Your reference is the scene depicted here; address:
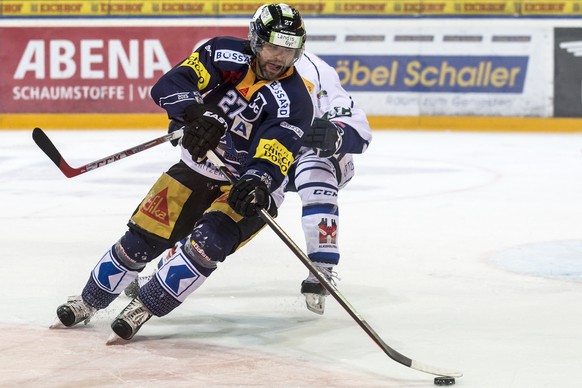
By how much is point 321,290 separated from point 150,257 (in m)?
0.62

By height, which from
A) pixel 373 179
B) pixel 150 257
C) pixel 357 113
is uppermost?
pixel 357 113

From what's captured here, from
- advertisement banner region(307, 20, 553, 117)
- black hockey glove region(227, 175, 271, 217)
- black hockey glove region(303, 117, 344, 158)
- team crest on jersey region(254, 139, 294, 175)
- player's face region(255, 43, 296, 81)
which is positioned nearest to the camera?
black hockey glove region(227, 175, 271, 217)

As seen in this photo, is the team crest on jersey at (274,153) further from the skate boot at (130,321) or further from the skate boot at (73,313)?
the skate boot at (73,313)

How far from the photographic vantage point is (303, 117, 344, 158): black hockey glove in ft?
13.2

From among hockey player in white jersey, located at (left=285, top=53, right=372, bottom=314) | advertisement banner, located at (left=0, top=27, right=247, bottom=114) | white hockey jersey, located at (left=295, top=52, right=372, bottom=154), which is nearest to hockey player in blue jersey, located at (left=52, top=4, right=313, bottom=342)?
hockey player in white jersey, located at (left=285, top=53, right=372, bottom=314)

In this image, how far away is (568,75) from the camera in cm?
1129

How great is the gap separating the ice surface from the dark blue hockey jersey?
559mm

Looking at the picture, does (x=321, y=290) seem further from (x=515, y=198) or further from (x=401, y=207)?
(x=515, y=198)

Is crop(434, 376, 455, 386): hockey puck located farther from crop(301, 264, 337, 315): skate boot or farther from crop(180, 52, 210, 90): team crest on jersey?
crop(180, 52, 210, 90): team crest on jersey

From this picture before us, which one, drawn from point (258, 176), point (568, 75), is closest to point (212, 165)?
point (258, 176)

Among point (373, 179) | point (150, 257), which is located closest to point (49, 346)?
point (150, 257)

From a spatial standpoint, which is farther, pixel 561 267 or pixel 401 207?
pixel 401 207

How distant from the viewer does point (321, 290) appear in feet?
13.3

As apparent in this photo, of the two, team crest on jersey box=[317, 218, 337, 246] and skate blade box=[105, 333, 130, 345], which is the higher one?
team crest on jersey box=[317, 218, 337, 246]
